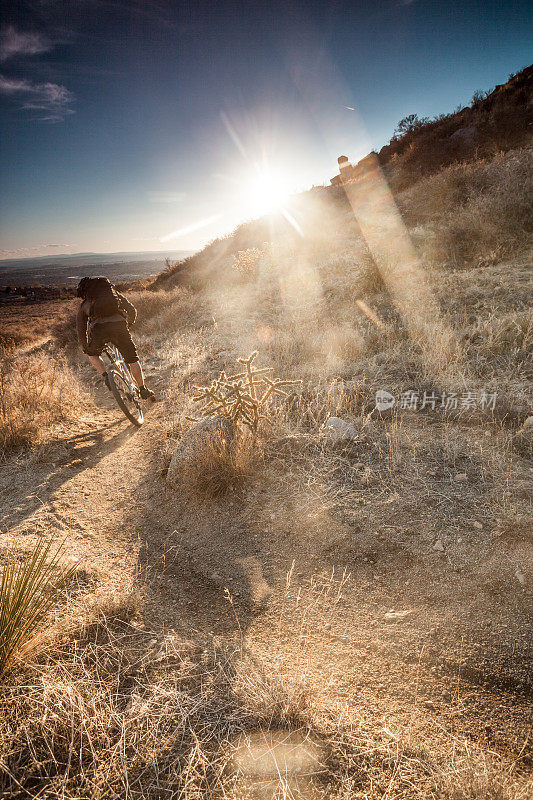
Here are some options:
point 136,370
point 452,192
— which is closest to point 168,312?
point 136,370

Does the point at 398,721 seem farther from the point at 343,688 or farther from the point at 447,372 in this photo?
the point at 447,372

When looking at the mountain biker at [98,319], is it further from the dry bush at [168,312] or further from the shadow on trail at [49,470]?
Result: the dry bush at [168,312]

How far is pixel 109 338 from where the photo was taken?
17.1 feet

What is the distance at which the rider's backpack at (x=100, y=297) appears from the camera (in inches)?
198

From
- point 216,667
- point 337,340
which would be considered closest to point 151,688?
point 216,667

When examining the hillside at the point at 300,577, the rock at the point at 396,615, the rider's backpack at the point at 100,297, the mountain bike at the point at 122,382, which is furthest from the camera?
the mountain bike at the point at 122,382

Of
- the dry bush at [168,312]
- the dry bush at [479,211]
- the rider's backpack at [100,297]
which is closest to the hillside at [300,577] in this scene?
the rider's backpack at [100,297]

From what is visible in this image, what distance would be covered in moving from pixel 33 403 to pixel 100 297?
2027 millimetres

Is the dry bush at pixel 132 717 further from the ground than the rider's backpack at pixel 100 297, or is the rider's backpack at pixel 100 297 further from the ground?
the rider's backpack at pixel 100 297

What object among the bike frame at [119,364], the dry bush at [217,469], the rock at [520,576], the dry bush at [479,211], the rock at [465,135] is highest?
the rock at [465,135]

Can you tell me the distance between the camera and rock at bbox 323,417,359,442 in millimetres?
4094

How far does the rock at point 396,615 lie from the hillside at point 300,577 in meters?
0.04

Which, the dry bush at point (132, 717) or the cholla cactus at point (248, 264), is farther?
the cholla cactus at point (248, 264)

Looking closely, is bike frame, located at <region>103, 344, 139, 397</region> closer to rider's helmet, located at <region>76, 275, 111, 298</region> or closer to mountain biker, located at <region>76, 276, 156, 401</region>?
mountain biker, located at <region>76, 276, 156, 401</region>
